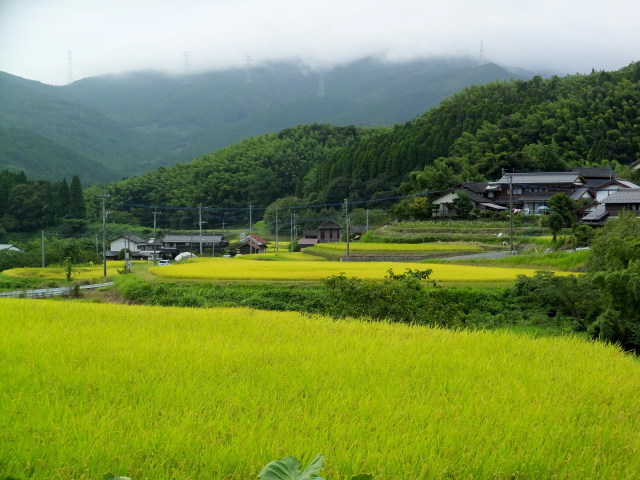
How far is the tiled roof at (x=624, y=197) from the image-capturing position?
3616cm

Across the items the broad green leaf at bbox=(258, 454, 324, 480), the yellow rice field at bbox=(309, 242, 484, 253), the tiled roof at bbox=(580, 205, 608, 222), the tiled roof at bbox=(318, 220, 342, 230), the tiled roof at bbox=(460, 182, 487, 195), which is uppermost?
the tiled roof at bbox=(460, 182, 487, 195)

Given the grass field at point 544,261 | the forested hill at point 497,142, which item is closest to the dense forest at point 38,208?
the forested hill at point 497,142

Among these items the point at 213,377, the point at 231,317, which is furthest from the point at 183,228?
the point at 213,377

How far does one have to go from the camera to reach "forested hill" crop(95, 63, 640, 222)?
57.5 metres

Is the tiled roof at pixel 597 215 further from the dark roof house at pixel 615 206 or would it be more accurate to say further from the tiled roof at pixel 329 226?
the tiled roof at pixel 329 226

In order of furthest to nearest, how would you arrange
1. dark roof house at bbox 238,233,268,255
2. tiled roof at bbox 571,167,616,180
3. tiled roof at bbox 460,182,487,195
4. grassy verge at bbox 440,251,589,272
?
dark roof house at bbox 238,233,268,255 < tiled roof at bbox 571,167,616,180 < tiled roof at bbox 460,182,487,195 < grassy verge at bbox 440,251,589,272

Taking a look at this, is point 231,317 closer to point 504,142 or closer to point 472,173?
point 472,173

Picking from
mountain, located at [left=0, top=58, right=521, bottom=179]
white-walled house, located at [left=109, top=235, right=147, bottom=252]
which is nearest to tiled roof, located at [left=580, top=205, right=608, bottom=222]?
white-walled house, located at [left=109, top=235, right=147, bottom=252]

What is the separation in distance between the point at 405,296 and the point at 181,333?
6914mm

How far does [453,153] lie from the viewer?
60.7m

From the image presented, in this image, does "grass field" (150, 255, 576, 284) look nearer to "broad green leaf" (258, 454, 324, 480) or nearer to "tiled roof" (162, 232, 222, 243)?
"broad green leaf" (258, 454, 324, 480)

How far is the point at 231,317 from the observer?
950cm

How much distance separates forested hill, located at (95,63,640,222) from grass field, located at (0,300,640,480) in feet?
142

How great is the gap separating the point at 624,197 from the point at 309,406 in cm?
3686
